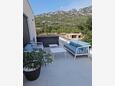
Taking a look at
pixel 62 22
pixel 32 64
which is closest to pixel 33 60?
pixel 32 64

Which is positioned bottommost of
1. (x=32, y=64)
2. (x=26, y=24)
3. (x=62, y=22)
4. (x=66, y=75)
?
(x=66, y=75)

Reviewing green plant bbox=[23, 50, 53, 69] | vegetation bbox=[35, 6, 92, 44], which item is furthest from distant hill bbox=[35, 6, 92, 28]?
green plant bbox=[23, 50, 53, 69]

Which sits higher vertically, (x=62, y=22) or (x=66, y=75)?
(x=62, y=22)

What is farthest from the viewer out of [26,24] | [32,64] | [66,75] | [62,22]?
[62,22]

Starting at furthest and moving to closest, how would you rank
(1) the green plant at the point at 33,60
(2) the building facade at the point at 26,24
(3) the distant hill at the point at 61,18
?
1. (3) the distant hill at the point at 61,18
2. (2) the building facade at the point at 26,24
3. (1) the green plant at the point at 33,60

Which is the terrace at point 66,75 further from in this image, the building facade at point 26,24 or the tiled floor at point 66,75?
the building facade at point 26,24

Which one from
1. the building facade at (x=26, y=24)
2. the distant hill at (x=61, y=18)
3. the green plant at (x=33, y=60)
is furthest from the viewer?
the distant hill at (x=61, y=18)

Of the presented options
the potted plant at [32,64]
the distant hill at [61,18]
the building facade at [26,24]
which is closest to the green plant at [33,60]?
the potted plant at [32,64]

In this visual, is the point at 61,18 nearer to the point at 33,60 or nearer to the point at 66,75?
the point at 66,75

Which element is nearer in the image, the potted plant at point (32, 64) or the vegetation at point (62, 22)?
the potted plant at point (32, 64)

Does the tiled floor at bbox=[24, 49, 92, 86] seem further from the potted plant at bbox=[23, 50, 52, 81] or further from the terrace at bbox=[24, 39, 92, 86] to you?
the potted plant at bbox=[23, 50, 52, 81]

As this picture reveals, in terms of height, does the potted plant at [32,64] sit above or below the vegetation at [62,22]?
below
